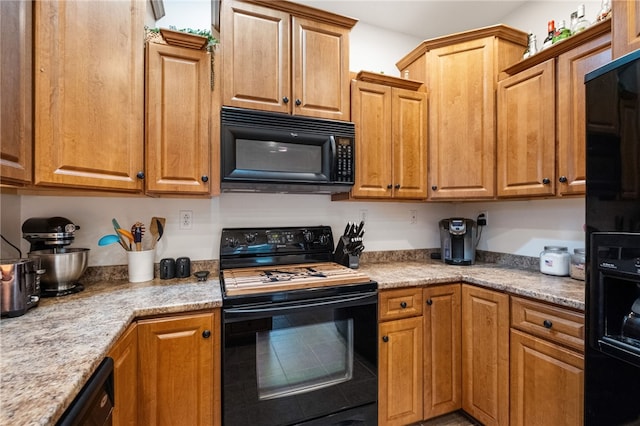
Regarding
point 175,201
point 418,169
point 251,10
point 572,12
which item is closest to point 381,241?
point 418,169

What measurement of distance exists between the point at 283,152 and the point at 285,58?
0.56 meters

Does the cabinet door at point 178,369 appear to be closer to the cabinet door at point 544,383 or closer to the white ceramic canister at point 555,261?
the cabinet door at point 544,383

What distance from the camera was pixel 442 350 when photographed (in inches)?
70.1

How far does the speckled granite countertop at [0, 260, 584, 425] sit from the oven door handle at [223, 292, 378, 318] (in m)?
0.09

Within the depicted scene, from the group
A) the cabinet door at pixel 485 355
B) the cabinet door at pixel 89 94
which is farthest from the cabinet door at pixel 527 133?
the cabinet door at pixel 89 94

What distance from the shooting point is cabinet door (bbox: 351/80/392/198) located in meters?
1.92

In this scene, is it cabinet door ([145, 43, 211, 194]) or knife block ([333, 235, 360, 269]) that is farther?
knife block ([333, 235, 360, 269])

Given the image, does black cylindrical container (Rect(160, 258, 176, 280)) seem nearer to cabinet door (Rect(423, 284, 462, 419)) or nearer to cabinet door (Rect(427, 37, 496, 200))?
cabinet door (Rect(423, 284, 462, 419))

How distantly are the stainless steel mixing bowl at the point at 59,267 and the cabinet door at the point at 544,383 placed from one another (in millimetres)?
2212

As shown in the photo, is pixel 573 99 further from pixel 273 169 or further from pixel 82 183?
pixel 82 183

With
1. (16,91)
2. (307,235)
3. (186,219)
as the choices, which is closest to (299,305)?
(307,235)

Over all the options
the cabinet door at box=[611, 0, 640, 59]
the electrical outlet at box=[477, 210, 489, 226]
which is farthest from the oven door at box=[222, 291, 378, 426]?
the cabinet door at box=[611, 0, 640, 59]

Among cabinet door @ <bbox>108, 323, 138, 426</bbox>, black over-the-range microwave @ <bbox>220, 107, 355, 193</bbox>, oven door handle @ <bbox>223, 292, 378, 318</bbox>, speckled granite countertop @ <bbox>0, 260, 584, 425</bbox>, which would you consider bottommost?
cabinet door @ <bbox>108, 323, 138, 426</bbox>

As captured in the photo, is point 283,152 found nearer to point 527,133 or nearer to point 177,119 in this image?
point 177,119
